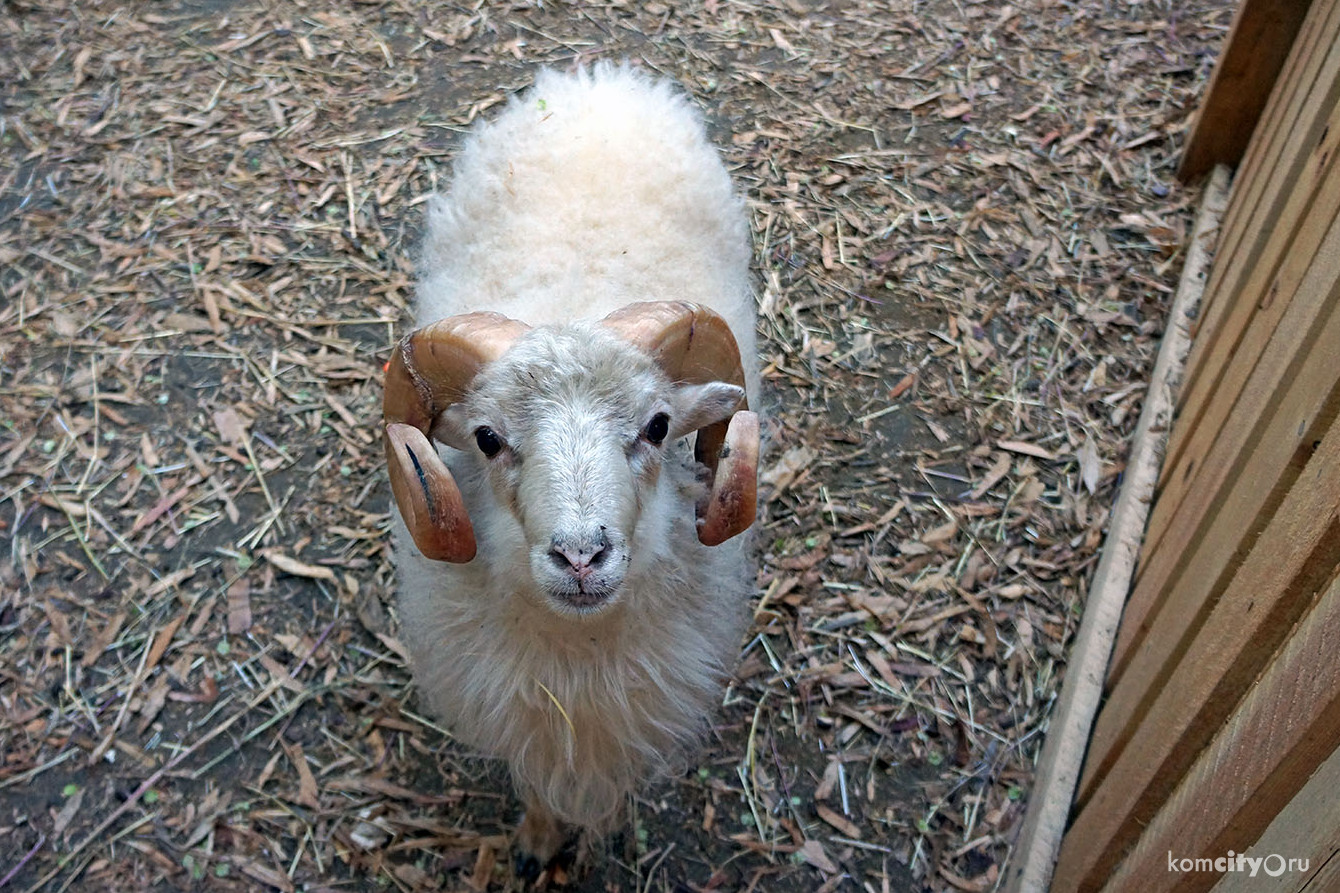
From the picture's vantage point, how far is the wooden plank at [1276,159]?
3467mm

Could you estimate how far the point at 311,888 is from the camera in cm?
318

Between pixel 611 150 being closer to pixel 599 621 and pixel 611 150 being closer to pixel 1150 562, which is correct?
pixel 599 621

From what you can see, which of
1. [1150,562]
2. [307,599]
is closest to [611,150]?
[307,599]

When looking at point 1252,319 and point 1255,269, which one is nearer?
point 1252,319

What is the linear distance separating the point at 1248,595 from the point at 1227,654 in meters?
0.13

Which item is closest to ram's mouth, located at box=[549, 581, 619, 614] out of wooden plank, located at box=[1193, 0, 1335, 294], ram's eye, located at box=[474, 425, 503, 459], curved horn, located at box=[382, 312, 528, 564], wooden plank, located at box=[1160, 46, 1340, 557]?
curved horn, located at box=[382, 312, 528, 564]

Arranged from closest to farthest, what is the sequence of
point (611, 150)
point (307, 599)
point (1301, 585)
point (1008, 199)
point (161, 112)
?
point (1301, 585) → point (611, 150) → point (307, 599) → point (1008, 199) → point (161, 112)

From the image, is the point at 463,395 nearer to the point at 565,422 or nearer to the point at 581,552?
the point at 565,422

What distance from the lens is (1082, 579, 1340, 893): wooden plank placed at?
1.50 metres

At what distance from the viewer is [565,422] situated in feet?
7.64

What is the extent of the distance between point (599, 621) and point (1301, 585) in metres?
1.61

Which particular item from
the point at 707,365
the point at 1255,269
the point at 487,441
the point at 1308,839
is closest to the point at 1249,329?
the point at 1255,269

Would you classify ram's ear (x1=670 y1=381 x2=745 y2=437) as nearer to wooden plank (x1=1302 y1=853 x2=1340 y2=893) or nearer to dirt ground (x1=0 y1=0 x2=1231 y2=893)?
dirt ground (x1=0 y1=0 x2=1231 y2=893)

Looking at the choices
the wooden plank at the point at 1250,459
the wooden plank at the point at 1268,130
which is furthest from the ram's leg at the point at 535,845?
the wooden plank at the point at 1268,130
